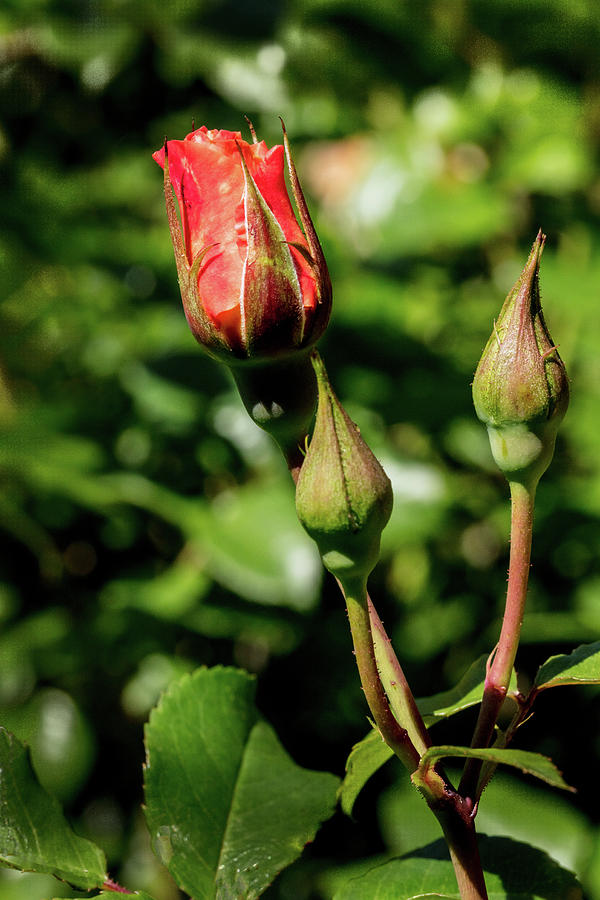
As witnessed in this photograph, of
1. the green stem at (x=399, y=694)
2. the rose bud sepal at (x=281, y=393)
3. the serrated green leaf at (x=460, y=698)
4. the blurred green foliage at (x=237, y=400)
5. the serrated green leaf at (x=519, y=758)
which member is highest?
the rose bud sepal at (x=281, y=393)

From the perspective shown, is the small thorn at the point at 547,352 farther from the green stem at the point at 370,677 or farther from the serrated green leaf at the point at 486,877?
the serrated green leaf at the point at 486,877

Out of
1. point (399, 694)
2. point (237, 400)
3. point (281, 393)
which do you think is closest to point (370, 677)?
point (399, 694)

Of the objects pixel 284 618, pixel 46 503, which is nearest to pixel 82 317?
pixel 46 503

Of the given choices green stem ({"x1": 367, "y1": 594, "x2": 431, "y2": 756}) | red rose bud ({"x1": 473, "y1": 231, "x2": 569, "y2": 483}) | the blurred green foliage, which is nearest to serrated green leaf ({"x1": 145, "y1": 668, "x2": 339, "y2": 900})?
green stem ({"x1": 367, "y1": 594, "x2": 431, "y2": 756})

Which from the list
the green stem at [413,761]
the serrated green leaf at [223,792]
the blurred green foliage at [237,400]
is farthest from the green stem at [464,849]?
the blurred green foliage at [237,400]

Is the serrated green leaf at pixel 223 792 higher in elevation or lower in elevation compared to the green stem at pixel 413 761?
lower

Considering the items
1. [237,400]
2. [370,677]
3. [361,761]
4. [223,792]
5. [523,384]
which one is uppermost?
[523,384]

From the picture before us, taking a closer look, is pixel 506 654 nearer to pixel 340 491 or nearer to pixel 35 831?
pixel 340 491

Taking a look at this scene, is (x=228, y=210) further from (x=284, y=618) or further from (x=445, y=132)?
(x=445, y=132)
